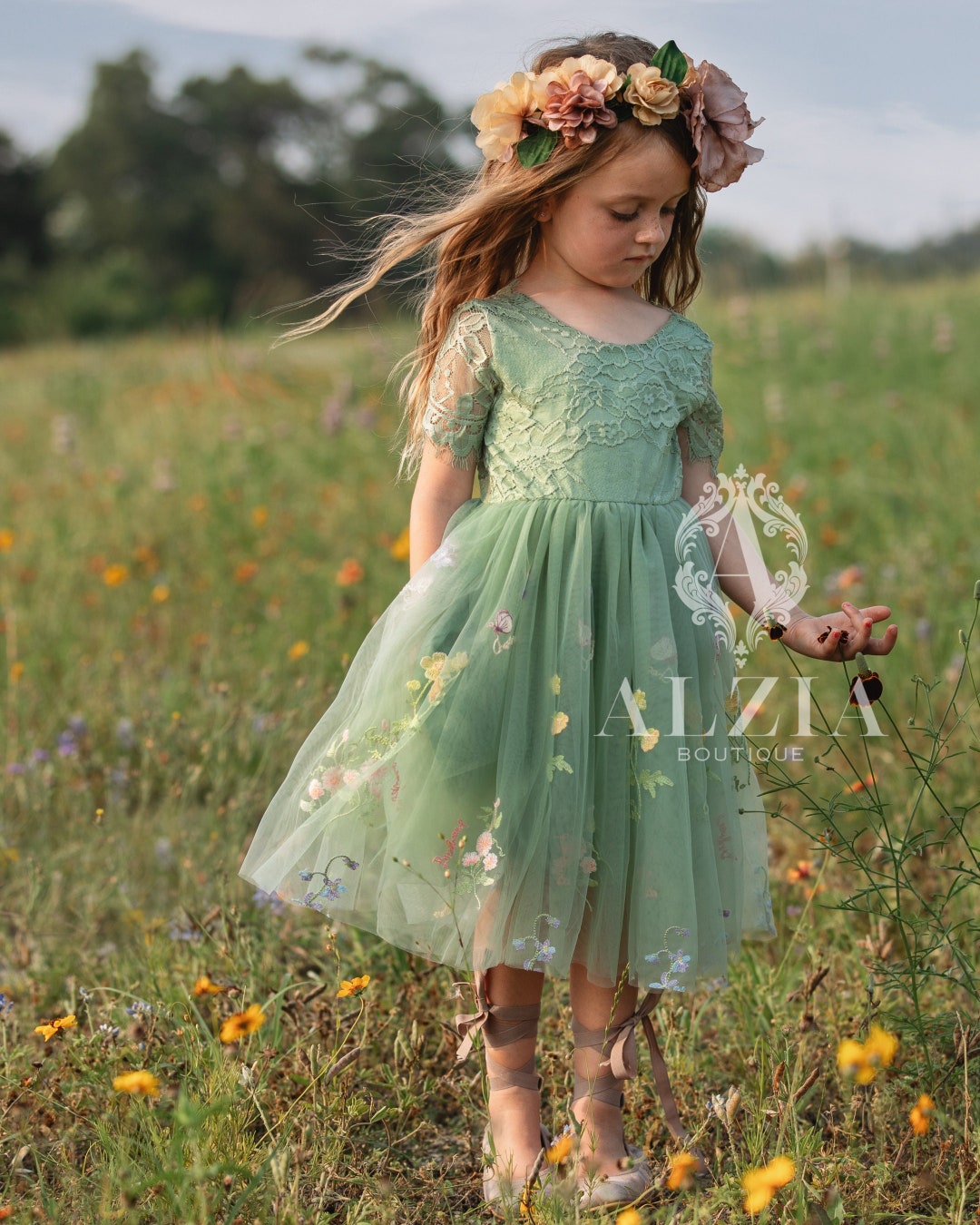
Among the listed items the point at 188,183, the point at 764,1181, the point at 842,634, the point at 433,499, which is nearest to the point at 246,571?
the point at 433,499

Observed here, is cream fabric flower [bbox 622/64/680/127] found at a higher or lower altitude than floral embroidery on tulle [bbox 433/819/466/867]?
higher

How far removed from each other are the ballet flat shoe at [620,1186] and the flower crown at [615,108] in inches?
62.1

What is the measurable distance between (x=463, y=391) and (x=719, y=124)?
0.60m

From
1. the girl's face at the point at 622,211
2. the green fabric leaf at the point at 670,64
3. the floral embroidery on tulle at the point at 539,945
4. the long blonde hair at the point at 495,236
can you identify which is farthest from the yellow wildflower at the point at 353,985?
the green fabric leaf at the point at 670,64

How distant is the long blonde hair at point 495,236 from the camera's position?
1.92 m

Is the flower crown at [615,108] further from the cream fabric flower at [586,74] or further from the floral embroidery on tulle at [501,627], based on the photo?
the floral embroidery on tulle at [501,627]

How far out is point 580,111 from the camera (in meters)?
1.86

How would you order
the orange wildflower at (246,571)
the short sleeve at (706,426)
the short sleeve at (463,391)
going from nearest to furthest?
the short sleeve at (463,391) → the short sleeve at (706,426) → the orange wildflower at (246,571)

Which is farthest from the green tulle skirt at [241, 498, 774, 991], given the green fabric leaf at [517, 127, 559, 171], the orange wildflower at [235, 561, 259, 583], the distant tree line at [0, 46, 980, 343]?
the distant tree line at [0, 46, 980, 343]

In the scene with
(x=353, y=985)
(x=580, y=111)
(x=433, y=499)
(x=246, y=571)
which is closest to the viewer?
(x=353, y=985)

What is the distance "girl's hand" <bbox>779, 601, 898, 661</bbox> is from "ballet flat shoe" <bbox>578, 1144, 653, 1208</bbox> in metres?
0.84

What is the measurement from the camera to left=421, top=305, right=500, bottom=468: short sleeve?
1.95 m

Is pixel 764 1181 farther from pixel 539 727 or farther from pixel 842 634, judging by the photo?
pixel 842 634

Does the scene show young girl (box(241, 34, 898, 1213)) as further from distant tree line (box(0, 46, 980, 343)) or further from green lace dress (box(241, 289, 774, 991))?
distant tree line (box(0, 46, 980, 343))
